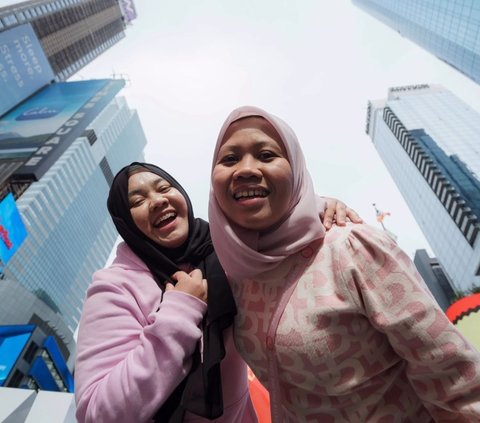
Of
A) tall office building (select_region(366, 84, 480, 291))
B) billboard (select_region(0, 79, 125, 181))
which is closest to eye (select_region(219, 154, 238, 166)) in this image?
tall office building (select_region(366, 84, 480, 291))

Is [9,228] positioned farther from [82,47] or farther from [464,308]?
[82,47]

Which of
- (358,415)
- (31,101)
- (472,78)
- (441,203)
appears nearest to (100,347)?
(358,415)

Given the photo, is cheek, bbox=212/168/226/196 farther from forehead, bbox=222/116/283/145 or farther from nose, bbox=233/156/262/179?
forehead, bbox=222/116/283/145

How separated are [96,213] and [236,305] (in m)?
84.4

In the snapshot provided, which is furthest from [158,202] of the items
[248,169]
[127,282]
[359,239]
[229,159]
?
[359,239]

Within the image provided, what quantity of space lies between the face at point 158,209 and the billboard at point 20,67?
→ 55603mm

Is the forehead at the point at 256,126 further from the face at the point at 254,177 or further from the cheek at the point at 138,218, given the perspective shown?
the cheek at the point at 138,218

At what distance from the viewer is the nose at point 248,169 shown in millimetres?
1616

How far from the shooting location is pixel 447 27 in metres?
37.7

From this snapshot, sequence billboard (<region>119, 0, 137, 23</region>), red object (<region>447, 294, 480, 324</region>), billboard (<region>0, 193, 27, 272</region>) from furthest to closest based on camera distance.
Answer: billboard (<region>119, 0, 137, 23</region>)
billboard (<region>0, 193, 27, 272</region>)
red object (<region>447, 294, 480, 324</region>)

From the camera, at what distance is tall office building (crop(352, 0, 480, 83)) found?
106 ft

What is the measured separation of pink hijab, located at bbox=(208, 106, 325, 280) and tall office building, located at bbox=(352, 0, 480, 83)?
138ft

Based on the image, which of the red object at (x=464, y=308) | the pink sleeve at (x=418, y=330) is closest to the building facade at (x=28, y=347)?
the red object at (x=464, y=308)

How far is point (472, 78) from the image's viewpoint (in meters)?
40.3
